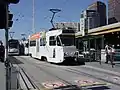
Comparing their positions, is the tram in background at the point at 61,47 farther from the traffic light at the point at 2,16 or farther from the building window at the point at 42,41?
the traffic light at the point at 2,16

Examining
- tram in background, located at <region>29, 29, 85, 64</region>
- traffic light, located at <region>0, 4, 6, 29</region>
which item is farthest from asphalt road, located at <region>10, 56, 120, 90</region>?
tram in background, located at <region>29, 29, 85, 64</region>

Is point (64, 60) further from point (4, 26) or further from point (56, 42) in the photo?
point (4, 26)

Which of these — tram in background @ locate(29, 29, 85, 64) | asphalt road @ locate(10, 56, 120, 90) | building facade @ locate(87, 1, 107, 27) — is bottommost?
asphalt road @ locate(10, 56, 120, 90)

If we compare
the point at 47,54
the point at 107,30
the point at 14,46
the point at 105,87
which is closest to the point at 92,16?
the point at 14,46

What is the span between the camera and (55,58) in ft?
95.3

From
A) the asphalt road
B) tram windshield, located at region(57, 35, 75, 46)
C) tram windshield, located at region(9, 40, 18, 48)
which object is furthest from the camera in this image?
tram windshield, located at region(9, 40, 18, 48)

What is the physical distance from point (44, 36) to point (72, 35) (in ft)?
14.9

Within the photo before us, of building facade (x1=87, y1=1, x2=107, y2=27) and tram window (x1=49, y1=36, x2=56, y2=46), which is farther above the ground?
building facade (x1=87, y1=1, x2=107, y2=27)

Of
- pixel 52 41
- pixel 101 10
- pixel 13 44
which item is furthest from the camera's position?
pixel 101 10

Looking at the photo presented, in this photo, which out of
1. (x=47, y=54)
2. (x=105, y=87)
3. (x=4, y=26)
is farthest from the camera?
(x=47, y=54)

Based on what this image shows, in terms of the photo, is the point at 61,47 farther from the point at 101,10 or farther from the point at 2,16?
the point at 101,10

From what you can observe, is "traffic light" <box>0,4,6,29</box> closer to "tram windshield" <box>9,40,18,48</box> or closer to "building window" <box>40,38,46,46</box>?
"building window" <box>40,38,46,46</box>

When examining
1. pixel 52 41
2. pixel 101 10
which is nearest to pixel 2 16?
pixel 52 41

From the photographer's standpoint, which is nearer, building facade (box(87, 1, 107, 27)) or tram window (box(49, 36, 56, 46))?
tram window (box(49, 36, 56, 46))
